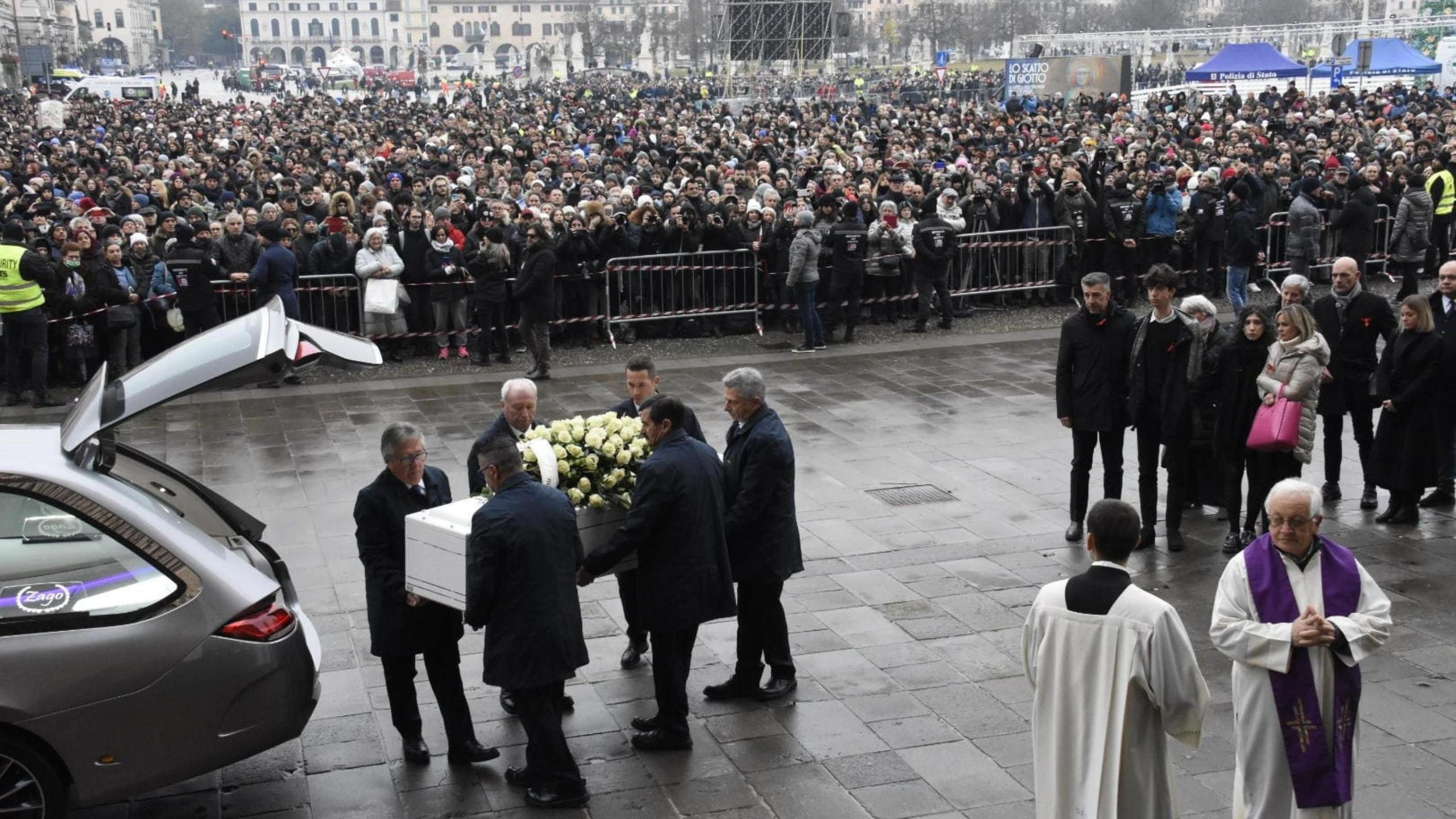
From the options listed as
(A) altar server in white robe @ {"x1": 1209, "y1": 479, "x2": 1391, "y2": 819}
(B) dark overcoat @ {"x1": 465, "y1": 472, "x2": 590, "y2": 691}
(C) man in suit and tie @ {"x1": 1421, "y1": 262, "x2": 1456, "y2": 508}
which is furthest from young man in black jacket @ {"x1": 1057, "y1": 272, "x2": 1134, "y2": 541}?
(B) dark overcoat @ {"x1": 465, "y1": 472, "x2": 590, "y2": 691}

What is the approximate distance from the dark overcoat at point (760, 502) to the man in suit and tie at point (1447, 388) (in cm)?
472

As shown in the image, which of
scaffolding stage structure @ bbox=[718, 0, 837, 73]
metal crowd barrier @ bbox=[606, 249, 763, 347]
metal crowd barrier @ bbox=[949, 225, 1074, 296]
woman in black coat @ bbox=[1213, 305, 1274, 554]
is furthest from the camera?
scaffolding stage structure @ bbox=[718, 0, 837, 73]

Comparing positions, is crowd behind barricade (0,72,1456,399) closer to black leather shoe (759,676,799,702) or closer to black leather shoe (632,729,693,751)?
black leather shoe (759,676,799,702)

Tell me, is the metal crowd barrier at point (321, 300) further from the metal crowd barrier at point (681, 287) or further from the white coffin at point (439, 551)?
the white coffin at point (439, 551)

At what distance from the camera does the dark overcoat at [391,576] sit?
5.56 metres

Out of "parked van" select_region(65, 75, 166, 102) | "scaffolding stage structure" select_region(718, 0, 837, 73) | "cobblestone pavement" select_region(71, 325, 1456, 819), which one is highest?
"scaffolding stage structure" select_region(718, 0, 837, 73)

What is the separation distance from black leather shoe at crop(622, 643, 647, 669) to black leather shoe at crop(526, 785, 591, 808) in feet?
4.82

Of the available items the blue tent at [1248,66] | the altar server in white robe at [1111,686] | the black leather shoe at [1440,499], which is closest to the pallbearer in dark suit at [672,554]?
the altar server in white robe at [1111,686]

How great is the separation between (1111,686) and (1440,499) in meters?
6.18

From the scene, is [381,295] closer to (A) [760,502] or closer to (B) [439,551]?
(A) [760,502]

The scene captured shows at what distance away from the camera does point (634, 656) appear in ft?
22.7

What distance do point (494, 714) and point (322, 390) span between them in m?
7.82

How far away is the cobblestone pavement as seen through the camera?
5.54 meters

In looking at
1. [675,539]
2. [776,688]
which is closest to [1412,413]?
[776,688]
